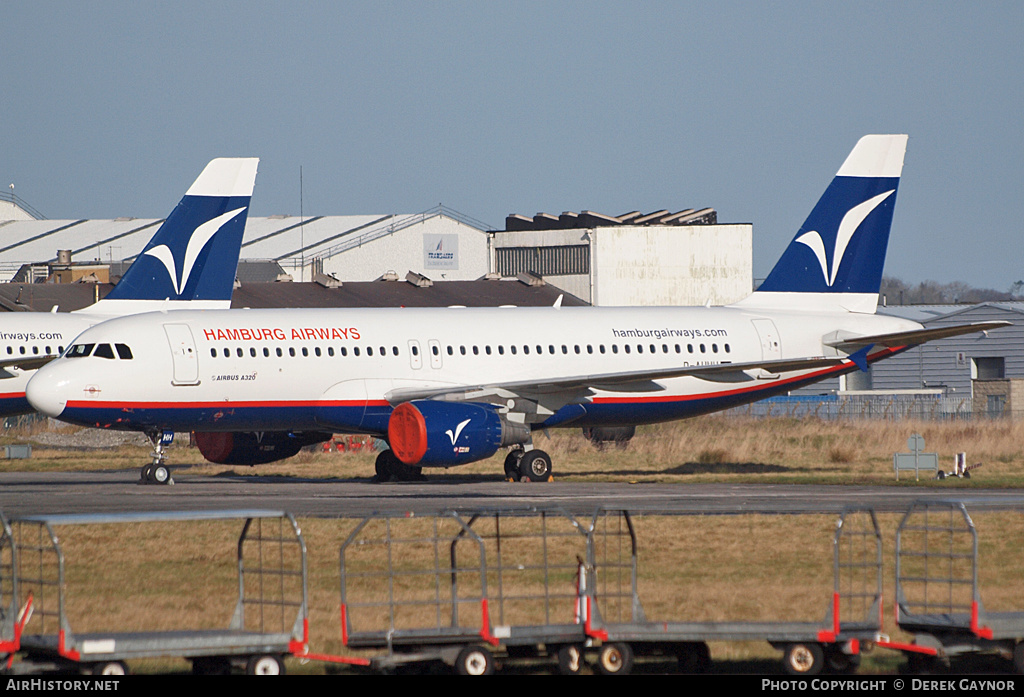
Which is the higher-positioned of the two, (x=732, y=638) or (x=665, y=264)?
(x=665, y=264)

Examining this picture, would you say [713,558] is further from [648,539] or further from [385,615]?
[385,615]

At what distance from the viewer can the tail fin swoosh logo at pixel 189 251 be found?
4250 centimetres

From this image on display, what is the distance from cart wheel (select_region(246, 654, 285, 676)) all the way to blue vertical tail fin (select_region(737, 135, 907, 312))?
96.0 feet

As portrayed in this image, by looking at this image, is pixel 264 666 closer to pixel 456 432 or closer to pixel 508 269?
pixel 456 432

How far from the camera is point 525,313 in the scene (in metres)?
36.6

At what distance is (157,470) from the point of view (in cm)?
3250

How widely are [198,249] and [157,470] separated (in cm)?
1208

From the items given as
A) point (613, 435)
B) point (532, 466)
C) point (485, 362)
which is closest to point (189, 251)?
point (485, 362)

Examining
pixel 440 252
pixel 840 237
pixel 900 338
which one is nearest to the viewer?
pixel 900 338

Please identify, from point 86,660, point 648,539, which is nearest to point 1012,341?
point 648,539

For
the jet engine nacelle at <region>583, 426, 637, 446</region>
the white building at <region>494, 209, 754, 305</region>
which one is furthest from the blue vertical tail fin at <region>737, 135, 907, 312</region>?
the white building at <region>494, 209, 754, 305</region>

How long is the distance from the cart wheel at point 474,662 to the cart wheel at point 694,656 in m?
1.66

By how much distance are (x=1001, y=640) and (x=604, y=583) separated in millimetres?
4669

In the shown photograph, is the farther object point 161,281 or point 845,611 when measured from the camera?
point 161,281
